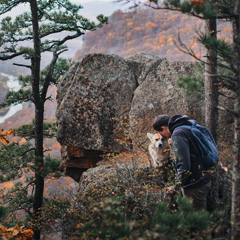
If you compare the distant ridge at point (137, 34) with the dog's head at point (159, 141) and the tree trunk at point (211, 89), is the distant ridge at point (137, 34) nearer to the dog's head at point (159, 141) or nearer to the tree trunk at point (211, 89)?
the tree trunk at point (211, 89)

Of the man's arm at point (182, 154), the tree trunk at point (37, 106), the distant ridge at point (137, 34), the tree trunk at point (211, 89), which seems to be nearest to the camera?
the man's arm at point (182, 154)

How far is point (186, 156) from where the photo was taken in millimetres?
3518

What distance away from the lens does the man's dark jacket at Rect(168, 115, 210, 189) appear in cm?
353

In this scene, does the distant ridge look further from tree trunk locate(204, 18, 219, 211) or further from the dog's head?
the dog's head

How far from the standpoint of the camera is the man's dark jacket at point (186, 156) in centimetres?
353

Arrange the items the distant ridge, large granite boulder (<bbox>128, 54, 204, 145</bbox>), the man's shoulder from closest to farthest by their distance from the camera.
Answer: the man's shoulder < large granite boulder (<bbox>128, 54, 204, 145</bbox>) < the distant ridge

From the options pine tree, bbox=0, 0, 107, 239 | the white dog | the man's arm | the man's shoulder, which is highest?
pine tree, bbox=0, 0, 107, 239

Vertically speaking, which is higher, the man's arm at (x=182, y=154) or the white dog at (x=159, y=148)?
the man's arm at (x=182, y=154)

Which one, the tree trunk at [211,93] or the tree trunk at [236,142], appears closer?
the tree trunk at [236,142]

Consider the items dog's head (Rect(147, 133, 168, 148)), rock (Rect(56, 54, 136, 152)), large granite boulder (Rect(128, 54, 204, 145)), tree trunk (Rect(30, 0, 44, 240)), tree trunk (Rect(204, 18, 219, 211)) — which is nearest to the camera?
dog's head (Rect(147, 133, 168, 148))

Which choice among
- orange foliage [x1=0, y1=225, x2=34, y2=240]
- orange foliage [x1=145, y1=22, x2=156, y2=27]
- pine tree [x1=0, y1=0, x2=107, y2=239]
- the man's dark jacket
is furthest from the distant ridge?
orange foliage [x1=0, y1=225, x2=34, y2=240]

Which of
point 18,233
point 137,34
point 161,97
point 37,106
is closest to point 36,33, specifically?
point 37,106

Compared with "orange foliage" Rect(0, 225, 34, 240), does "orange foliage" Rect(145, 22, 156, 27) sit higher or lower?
higher

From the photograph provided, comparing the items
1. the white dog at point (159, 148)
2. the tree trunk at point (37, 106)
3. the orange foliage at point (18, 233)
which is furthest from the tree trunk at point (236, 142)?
the tree trunk at point (37, 106)
